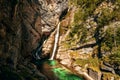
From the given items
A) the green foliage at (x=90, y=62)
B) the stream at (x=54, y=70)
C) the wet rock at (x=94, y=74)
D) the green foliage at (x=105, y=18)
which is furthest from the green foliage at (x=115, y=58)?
the stream at (x=54, y=70)

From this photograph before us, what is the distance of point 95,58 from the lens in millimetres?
47000

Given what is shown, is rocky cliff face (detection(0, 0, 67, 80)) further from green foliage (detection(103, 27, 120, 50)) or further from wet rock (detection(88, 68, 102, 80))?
green foliage (detection(103, 27, 120, 50))

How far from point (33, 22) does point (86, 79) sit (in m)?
13.9

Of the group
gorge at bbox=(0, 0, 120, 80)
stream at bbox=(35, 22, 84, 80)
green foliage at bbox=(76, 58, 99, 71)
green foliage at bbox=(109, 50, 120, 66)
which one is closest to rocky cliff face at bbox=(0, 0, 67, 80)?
gorge at bbox=(0, 0, 120, 80)

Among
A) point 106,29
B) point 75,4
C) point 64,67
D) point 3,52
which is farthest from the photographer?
point 75,4

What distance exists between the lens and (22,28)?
1575 inches

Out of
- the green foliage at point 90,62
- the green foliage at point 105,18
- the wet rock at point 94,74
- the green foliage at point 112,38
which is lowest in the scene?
the wet rock at point 94,74

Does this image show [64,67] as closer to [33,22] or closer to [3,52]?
[33,22]

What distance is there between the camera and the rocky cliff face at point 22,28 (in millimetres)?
28520

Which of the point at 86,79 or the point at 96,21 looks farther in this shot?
the point at 96,21

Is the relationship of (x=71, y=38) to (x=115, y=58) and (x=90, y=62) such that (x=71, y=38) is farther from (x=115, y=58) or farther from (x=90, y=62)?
(x=115, y=58)

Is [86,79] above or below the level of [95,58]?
below

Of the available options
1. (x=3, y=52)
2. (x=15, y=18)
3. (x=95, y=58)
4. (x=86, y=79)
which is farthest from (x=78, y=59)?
(x=3, y=52)

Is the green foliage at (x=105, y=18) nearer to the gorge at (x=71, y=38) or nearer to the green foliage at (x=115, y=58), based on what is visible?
the gorge at (x=71, y=38)
